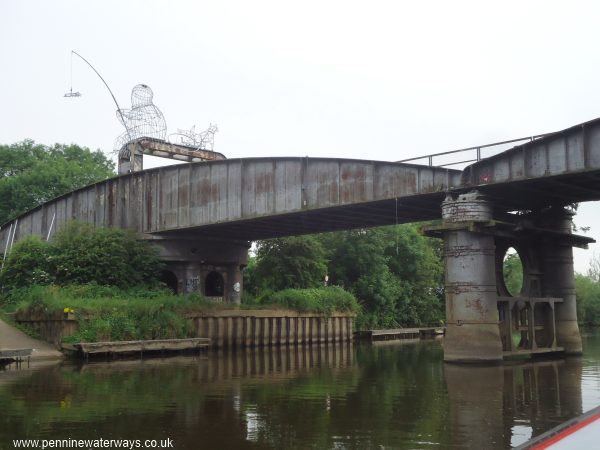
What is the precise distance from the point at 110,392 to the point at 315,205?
1677 centimetres

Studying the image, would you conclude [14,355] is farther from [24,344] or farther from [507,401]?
[507,401]

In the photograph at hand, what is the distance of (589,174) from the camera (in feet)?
76.8

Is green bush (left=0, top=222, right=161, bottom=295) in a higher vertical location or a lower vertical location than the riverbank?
higher

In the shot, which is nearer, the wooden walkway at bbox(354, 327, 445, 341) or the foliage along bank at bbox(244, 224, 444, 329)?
the foliage along bank at bbox(244, 224, 444, 329)

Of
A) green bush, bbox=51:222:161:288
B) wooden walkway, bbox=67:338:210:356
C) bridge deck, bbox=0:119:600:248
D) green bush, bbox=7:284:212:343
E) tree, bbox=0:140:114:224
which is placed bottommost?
wooden walkway, bbox=67:338:210:356

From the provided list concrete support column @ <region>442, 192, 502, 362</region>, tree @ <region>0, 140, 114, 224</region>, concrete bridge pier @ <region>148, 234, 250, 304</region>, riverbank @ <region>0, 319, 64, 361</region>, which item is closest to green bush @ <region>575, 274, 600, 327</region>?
concrete bridge pier @ <region>148, 234, 250, 304</region>

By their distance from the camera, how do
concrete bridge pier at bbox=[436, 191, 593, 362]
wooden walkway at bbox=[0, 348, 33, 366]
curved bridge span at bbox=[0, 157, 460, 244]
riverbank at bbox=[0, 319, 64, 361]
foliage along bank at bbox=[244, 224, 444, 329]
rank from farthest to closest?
1. foliage along bank at bbox=[244, 224, 444, 329]
2. curved bridge span at bbox=[0, 157, 460, 244]
3. riverbank at bbox=[0, 319, 64, 361]
4. concrete bridge pier at bbox=[436, 191, 593, 362]
5. wooden walkway at bbox=[0, 348, 33, 366]

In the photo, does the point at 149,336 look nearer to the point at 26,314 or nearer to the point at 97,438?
the point at 26,314

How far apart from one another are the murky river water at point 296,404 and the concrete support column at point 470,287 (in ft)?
3.47

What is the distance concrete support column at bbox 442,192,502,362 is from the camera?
25531 millimetres

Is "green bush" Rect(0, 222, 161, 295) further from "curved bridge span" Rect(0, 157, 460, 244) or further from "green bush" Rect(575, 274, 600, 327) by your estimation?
"green bush" Rect(575, 274, 600, 327)

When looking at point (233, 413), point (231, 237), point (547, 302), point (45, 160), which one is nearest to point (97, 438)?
point (233, 413)

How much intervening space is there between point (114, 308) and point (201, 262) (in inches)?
434

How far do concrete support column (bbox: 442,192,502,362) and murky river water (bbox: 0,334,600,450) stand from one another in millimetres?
1057
